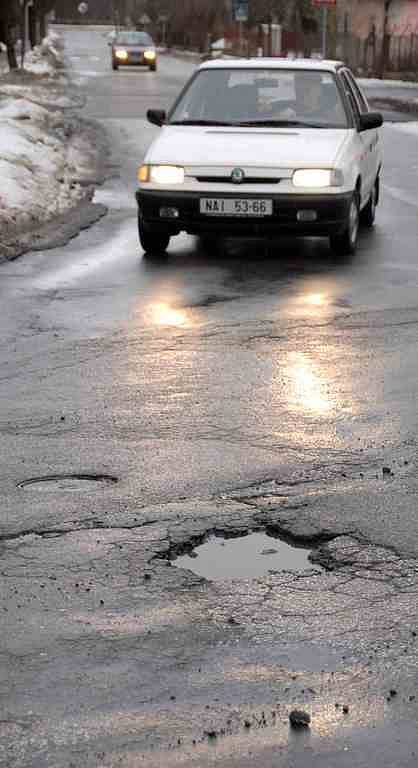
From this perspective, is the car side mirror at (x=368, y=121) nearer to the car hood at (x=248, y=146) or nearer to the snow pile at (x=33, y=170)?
the car hood at (x=248, y=146)

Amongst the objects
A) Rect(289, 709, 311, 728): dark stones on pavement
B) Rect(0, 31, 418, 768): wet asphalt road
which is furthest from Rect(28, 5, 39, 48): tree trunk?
Rect(289, 709, 311, 728): dark stones on pavement

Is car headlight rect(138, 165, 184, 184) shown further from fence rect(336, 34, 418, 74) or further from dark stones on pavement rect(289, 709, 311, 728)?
fence rect(336, 34, 418, 74)

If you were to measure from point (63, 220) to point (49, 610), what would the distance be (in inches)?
421

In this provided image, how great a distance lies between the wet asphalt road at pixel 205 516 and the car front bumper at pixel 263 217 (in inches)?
31.0

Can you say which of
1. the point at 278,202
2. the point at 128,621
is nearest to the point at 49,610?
the point at 128,621

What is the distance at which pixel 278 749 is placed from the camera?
368 centimetres

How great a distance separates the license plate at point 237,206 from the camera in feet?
38.2

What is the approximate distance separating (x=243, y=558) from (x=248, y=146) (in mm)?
7288

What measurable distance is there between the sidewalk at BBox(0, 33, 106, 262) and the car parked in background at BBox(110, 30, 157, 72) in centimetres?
2916

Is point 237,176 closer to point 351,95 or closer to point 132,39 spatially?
point 351,95

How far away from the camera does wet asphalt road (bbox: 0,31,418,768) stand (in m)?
3.85

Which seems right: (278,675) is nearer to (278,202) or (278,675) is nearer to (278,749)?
(278,749)

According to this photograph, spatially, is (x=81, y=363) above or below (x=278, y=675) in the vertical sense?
below

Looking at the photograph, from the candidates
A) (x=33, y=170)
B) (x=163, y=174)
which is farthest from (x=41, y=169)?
(x=163, y=174)
